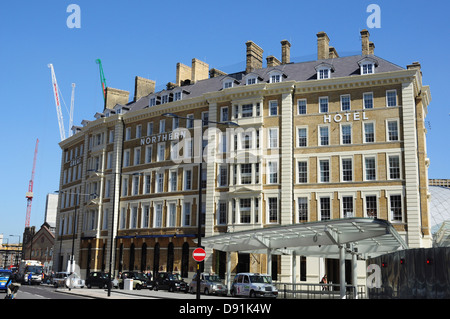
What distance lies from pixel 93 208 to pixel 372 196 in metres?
36.5

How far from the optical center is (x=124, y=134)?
66.6m

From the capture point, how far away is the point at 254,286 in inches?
1442

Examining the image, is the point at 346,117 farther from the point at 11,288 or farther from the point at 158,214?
the point at 11,288

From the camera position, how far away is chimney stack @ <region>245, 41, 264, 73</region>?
200 feet

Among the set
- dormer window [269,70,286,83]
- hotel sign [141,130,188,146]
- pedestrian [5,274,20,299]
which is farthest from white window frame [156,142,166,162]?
pedestrian [5,274,20,299]

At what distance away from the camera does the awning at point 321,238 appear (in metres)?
29.0

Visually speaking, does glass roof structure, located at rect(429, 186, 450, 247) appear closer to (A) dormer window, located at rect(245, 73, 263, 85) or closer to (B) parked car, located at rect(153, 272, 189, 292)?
(A) dormer window, located at rect(245, 73, 263, 85)

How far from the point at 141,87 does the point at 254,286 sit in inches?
1724

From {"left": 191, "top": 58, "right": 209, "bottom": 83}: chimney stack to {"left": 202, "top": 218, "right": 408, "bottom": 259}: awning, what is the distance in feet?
104

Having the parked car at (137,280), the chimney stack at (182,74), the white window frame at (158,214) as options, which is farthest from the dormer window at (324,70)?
the parked car at (137,280)

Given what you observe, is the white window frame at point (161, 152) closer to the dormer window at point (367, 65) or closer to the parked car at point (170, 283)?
the parked car at point (170, 283)

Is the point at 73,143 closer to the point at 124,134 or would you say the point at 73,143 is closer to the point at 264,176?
the point at 124,134

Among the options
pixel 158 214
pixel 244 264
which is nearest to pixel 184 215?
pixel 158 214
